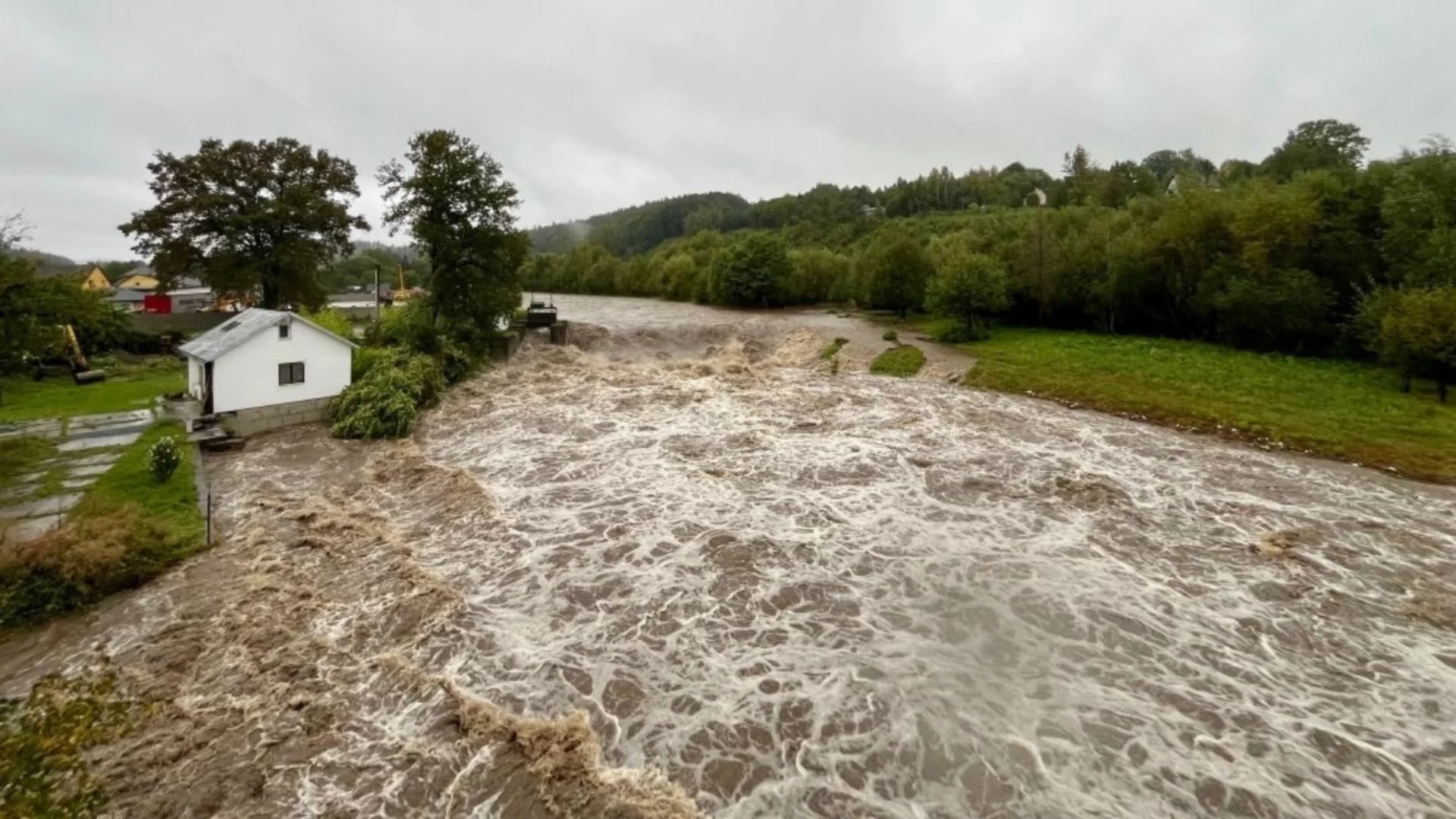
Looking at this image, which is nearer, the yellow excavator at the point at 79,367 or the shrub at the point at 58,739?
the shrub at the point at 58,739

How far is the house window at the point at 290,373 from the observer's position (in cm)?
2044

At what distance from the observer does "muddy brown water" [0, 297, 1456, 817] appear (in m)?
6.96

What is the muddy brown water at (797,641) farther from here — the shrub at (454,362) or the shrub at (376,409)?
the shrub at (454,362)

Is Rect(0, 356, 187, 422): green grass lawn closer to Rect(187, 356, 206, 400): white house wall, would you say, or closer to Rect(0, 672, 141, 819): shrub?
Rect(187, 356, 206, 400): white house wall

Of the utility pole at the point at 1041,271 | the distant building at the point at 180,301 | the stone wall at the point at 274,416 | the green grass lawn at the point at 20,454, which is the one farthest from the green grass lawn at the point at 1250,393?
the distant building at the point at 180,301

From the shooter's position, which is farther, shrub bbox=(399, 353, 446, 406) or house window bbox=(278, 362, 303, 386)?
shrub bbox=(399, 353, 446, 406)

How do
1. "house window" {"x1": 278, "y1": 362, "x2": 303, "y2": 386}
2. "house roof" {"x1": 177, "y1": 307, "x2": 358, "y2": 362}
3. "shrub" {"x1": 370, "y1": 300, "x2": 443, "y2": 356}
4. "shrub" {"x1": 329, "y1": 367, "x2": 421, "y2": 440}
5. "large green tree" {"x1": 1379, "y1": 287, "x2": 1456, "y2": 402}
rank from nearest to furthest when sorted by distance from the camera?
1. "house roof" {"x1": 177, "y1": 307, "x2": 358, "y2": 362}
2. "large green tree" {"x1": 1379, "y1": 287, "x2": 1456, "y2": 402}
3. "shrub" {"x1": 329, "y1": 367, "x2": 421, "y2": 440}
4. "house window" {"x1": 278, "y1": 362, "x2": 303, "y2": 386}
5. "shrub" {"x1": 370, "y1": 300, "x2": 443, "y2": 356}

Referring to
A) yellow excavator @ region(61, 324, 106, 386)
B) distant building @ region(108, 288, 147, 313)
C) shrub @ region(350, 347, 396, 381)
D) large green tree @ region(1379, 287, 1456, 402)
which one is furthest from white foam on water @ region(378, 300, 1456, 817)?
distant building @ region(108, 288, 147, 313)

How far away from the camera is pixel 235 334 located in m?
19.7

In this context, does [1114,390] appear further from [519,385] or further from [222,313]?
[222,313]

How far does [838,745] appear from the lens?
296 inches

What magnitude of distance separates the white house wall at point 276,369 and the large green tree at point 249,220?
15285 millimetres

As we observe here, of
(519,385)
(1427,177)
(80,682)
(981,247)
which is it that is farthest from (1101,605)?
(981,247)

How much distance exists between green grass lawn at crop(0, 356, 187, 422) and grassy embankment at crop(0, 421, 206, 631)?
9680mm
